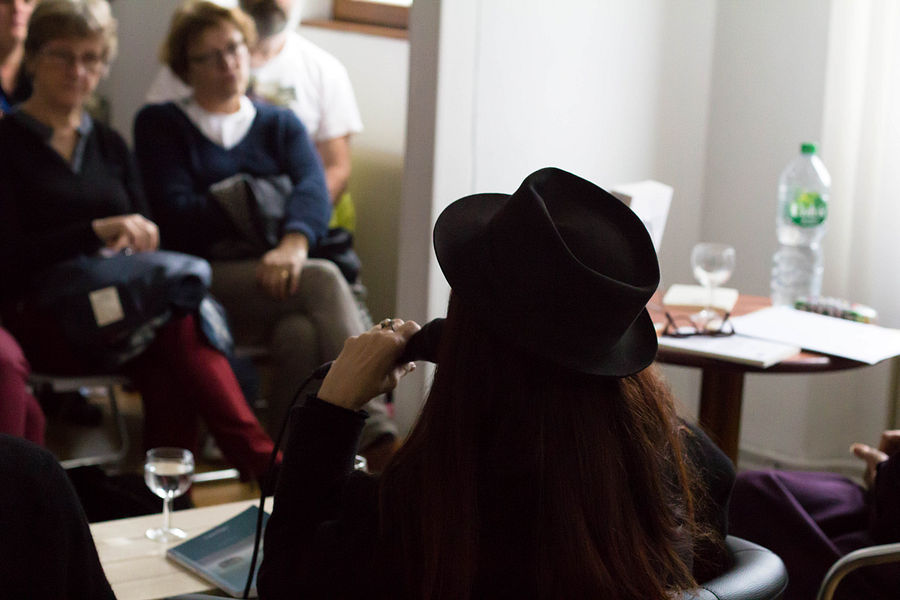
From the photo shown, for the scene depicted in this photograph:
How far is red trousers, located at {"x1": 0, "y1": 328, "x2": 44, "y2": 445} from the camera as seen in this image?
258 centimetres

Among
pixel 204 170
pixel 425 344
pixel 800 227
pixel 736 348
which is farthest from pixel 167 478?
pixel 800 227

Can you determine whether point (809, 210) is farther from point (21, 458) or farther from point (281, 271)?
point (21, 458)

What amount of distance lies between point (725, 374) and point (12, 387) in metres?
1.74

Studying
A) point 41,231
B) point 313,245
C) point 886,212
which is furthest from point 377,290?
point 886,212

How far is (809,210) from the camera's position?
9.48 feet

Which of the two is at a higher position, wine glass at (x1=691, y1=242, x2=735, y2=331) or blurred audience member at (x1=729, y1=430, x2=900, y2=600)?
wine glass at (x1=691, y1=242, x2=735, y2=331)

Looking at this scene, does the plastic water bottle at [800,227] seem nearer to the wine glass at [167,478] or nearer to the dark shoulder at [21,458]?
the wine glass at [167,478]

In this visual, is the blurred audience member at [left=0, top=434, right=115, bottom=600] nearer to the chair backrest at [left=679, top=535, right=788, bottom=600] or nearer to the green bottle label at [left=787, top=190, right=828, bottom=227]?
the chair backrest at [left=679, top=535, right=788, bottom=600]

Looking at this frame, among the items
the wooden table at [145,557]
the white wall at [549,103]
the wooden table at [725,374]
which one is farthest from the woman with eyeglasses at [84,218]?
the wooden table at [725,374]

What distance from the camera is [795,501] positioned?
1.91 metres

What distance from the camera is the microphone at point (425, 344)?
122cm

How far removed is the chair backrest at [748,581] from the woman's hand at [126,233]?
210cm

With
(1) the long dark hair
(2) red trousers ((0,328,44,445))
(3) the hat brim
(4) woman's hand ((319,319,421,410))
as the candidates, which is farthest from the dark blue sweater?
(1) the long dark hair

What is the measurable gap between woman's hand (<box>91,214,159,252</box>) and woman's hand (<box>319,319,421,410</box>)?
1832 mm
